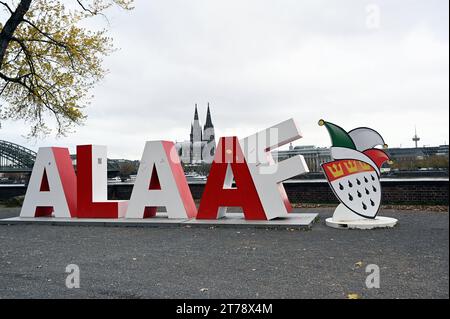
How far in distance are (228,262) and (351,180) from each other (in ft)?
17.9

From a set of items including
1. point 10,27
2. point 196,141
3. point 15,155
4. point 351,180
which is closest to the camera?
point 351,180

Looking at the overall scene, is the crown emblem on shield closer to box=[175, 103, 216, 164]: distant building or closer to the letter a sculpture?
the letter a sculpture

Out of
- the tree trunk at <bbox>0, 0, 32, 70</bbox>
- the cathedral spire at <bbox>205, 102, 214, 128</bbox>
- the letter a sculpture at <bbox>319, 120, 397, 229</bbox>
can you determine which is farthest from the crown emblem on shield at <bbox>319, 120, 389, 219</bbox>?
the cathedral spire at <bbox>205, 102, 214, 128</bbox>

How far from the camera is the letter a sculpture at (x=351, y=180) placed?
10.4m

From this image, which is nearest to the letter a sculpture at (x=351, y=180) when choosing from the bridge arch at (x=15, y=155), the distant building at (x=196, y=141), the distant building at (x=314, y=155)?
the bridge arch at (x=15, y=155)

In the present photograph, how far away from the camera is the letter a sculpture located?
10.4 m

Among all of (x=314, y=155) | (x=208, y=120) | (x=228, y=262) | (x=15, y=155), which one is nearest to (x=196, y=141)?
(x=208, y=120)

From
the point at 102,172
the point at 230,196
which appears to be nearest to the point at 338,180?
the point at 230,196

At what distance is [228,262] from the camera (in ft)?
21.3

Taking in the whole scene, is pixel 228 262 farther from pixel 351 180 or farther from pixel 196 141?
pixel 196 141

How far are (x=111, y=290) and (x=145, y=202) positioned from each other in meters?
7.50

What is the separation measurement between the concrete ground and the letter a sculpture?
826mm

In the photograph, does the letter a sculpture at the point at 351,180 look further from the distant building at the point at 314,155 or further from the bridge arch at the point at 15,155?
the distant building at the point at 314,155

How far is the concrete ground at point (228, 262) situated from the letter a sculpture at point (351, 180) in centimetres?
83
